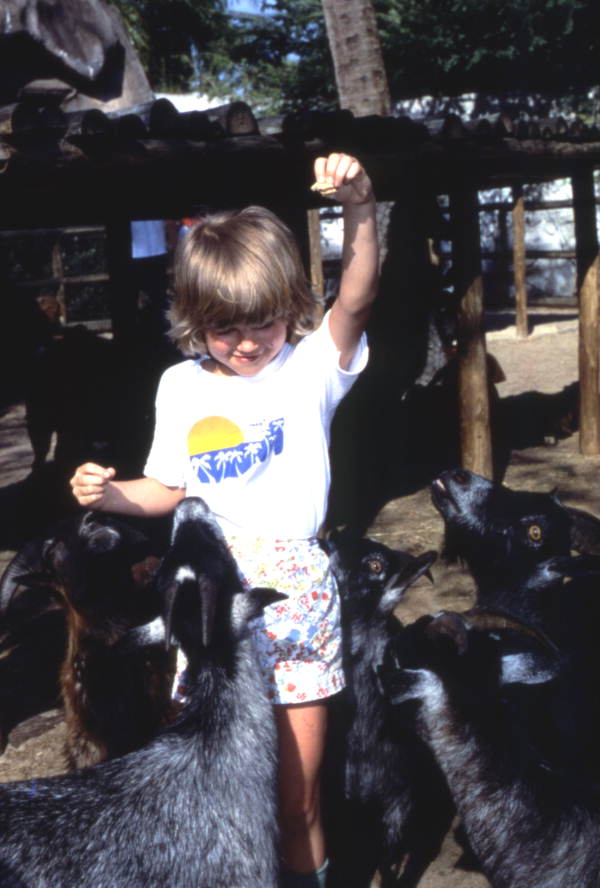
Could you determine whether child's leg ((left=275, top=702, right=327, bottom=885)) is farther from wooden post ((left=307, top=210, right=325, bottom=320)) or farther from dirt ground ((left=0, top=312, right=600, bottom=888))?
wooden post ((left=307, top=210, right=325, bottom=320))

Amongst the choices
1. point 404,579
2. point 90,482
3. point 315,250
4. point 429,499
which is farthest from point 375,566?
point 315,250

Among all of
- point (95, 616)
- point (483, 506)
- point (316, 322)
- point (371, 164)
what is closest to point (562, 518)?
point (483, 506)

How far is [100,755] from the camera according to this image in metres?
3.72

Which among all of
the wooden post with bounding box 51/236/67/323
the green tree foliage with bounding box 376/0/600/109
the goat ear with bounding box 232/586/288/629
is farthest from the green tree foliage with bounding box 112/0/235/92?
the goat ear with bounding box 232/586/288/629

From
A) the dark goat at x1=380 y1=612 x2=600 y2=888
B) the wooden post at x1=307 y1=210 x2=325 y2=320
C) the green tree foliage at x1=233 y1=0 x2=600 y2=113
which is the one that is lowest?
the dark goat at x1=380 y1=612 x2=600 y2=888

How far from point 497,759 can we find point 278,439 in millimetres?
1207

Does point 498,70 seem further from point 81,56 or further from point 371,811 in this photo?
point 371,811

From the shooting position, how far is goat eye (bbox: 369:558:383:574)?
383 centimetres

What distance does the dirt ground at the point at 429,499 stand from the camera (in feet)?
14.4

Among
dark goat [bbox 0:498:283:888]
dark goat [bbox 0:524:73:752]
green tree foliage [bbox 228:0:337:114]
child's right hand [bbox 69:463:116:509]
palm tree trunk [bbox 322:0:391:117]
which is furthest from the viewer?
green tree foliage [bbox 228:0:337:114]

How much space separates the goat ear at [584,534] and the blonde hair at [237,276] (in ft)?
6.10

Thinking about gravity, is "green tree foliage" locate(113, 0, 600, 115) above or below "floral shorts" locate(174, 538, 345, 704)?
above

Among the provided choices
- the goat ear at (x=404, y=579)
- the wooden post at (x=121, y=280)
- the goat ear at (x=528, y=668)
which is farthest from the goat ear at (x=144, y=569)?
the wooden post at (x=121, y=280)

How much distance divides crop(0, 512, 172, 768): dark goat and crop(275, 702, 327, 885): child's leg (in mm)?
876
